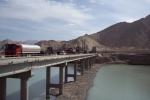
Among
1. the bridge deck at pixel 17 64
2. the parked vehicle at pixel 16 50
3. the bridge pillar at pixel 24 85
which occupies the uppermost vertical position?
the parked vehicle at pixel 16 50

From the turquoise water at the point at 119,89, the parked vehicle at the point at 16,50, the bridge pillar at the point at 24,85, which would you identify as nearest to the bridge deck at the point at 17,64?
the bridge pillar at the point at 24,85

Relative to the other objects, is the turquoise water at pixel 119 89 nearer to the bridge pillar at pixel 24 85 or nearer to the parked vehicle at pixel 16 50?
the parked vehicle at pixel 16 50

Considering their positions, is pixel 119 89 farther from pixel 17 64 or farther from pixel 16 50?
pixel 17 64

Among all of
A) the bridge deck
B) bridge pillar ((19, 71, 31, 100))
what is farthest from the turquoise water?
bridge pillar ((19, 71, 31, 100))

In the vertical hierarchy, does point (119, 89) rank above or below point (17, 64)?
below

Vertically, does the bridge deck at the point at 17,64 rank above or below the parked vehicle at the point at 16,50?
below

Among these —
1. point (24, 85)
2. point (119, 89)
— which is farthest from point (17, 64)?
point (119, 89)

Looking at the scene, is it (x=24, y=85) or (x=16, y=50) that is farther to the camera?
(x=16, y=50)

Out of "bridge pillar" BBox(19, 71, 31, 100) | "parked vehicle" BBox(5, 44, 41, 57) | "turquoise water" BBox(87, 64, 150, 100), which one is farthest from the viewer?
"turquoise water" BBox(87, 64, 150, 100)

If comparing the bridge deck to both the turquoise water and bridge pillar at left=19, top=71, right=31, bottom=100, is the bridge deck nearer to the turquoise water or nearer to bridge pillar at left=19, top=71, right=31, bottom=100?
bridge pillar at left=19, top=71, right=31, bottom=100

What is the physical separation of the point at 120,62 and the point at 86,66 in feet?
204

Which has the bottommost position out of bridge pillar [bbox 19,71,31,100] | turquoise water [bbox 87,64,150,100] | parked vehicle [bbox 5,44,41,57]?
turquoise water [bbox 87,64,150,100]

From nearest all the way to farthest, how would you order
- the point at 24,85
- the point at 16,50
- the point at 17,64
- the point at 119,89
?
the point at 17,64 < the point at 24,85 < the point at 16,50 < the point at 119,89

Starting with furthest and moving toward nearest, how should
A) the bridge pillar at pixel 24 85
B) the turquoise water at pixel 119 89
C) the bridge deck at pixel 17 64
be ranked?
1. the turquoise water at pixel 119 89
2. the bridge pillar at pixel 24 85
3. the bridge deck at pixel 17 64
